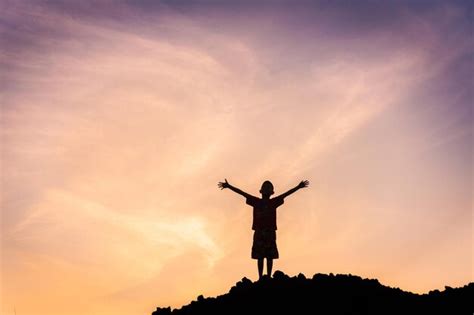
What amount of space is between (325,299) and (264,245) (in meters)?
3.34

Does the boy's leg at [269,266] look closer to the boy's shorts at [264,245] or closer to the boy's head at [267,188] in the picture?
the boy's shorts at [264,245]

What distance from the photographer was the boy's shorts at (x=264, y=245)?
24.7 m

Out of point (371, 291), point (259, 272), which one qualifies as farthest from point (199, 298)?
point (371, 291)

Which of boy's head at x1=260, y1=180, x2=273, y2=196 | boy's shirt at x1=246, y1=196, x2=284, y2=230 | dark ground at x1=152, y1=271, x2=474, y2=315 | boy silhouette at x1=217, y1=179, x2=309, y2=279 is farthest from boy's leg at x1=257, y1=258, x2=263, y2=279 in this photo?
boy's head at x1=260, y1=180, x2=273, y2=196

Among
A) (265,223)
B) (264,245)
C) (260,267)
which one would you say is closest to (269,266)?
(260,267)

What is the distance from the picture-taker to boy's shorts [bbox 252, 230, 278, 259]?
2466 cm

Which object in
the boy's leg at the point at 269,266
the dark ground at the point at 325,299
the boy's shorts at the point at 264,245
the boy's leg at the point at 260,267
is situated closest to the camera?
the dark ground at the point at 325,299

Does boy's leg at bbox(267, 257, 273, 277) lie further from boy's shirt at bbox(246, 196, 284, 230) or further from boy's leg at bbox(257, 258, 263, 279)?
boy's shirt at bbox(246, 196, 284, 230)

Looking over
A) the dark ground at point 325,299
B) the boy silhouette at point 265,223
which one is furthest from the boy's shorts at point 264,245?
the dark ground at point 325,299

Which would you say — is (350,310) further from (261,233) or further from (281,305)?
(261,233)

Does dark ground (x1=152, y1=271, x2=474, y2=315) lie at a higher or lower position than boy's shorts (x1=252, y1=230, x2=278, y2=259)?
lower

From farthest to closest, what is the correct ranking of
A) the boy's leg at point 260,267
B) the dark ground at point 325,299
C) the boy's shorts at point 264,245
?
1. the boy's leg at point 260,267
2. the boy's shorts at point 264,245
3. the dark ground at point 325,299

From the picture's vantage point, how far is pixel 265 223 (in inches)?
979

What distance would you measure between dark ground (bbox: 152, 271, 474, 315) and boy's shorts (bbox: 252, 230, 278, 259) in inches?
34.9
